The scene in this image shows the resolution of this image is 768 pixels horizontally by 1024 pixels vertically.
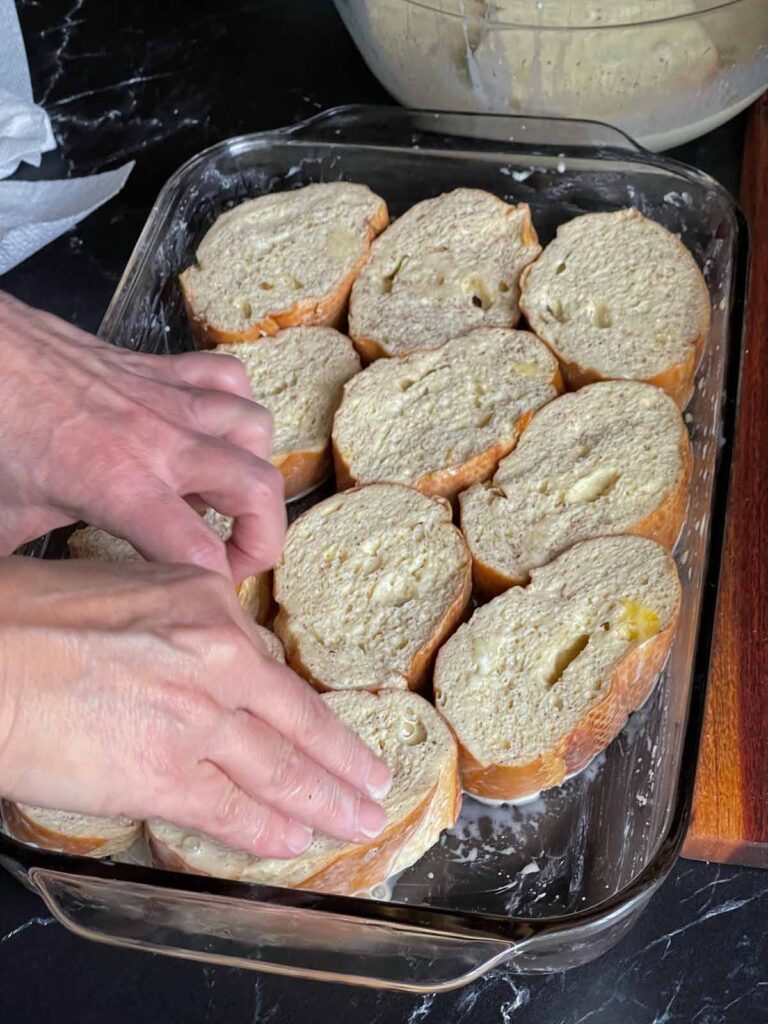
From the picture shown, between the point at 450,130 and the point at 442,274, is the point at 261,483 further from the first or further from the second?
the point at 450,130

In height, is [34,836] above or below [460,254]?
below

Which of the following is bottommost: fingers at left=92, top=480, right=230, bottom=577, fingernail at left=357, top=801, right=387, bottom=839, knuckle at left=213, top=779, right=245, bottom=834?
fingernail at left=357, top=801, right=387, bottom=839

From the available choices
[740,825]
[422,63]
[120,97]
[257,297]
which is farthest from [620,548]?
[120,97]

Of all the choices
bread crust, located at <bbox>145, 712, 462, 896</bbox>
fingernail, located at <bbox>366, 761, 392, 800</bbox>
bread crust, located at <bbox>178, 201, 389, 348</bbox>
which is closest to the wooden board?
bread crust, located at <bbox>145, 712, 462, 896</bbox>

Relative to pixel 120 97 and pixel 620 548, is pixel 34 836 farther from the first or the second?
pixel 120 97

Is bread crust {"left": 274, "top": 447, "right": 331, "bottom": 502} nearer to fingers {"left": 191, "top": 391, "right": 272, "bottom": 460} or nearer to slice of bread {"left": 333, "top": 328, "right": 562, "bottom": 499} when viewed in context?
slice of bread {"left": 333, "top": 328, "right": 562, "bottom": 499}

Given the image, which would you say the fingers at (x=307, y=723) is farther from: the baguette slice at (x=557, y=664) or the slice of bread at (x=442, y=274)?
the slice of bread at (x=442, y=274)

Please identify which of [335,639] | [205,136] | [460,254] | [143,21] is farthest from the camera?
[143,21]
